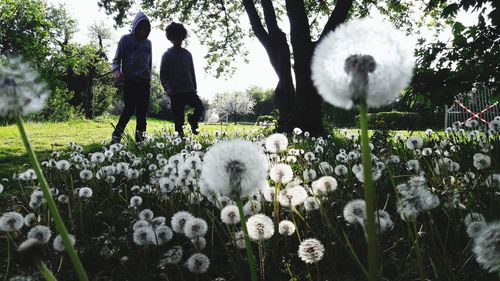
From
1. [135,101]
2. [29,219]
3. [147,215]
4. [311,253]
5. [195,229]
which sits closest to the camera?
[311,253]

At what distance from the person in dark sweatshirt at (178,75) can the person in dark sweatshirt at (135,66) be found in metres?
0.59

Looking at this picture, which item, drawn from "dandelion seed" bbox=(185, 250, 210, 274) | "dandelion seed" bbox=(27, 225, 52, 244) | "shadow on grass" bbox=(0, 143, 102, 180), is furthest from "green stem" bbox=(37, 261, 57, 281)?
"shadow on grass" bbox=(0, 143, 102, 180)

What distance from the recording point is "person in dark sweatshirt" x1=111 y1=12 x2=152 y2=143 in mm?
7891

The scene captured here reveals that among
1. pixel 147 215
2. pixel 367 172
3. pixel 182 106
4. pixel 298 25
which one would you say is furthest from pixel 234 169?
pixel 298 25

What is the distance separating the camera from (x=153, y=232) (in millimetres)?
1905

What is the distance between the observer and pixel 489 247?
3.51 ft

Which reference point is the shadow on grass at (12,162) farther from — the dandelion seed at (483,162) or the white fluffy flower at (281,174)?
the dandelion seed at (483,162)

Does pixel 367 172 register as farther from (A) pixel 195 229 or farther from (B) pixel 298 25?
(B) pixel 298 25

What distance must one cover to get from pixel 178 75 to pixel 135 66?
99 cm

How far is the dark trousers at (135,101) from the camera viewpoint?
313 inches

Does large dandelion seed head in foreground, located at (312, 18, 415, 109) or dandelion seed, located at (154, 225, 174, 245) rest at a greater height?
large dandelion seed head in foreground, located at (312, 18, 415, 109)

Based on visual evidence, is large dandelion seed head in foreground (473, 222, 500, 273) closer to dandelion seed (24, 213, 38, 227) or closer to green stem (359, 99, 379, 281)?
green stem (359, 99, 379, 281)

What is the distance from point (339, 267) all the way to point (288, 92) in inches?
436

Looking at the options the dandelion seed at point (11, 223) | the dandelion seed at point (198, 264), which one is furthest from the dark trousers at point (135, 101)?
the dandelion seed at point (198, 264)
